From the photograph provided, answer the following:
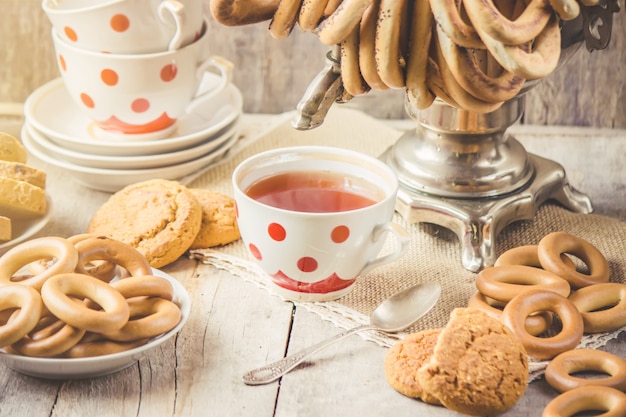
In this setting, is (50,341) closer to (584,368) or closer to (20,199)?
(20,199)

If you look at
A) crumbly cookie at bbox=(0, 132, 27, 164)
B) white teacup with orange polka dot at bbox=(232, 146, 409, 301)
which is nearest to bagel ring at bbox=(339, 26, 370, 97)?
white teacup with orange polka dot at bbox=(232, 146, 409, 301)

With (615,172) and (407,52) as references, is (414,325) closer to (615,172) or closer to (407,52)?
(407,52)

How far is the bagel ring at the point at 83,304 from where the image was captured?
32.1 inches

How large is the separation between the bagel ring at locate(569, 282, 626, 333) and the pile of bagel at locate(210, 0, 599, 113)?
0.23 metres

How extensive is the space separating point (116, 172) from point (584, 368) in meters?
0.65

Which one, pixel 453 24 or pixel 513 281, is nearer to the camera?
pixel 453 24

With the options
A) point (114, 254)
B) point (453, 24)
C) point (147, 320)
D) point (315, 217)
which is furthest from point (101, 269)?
point (453, 24)

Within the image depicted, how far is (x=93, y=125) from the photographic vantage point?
1321 mm

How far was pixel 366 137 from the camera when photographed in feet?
4.63

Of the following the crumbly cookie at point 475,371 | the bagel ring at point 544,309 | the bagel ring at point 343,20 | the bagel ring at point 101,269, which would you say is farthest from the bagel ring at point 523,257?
the bagel ring at point 101,269

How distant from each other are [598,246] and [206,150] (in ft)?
1.75

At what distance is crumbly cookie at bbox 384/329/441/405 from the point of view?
0.83 m

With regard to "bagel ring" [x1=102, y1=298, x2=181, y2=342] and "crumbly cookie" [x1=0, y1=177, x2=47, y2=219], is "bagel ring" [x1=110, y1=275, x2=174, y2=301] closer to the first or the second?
"bagel ring" [x1=102, y1=298, x2=181, y2=342]

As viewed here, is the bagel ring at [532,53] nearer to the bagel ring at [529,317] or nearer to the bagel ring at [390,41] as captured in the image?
the bagel ring at [390,41]
